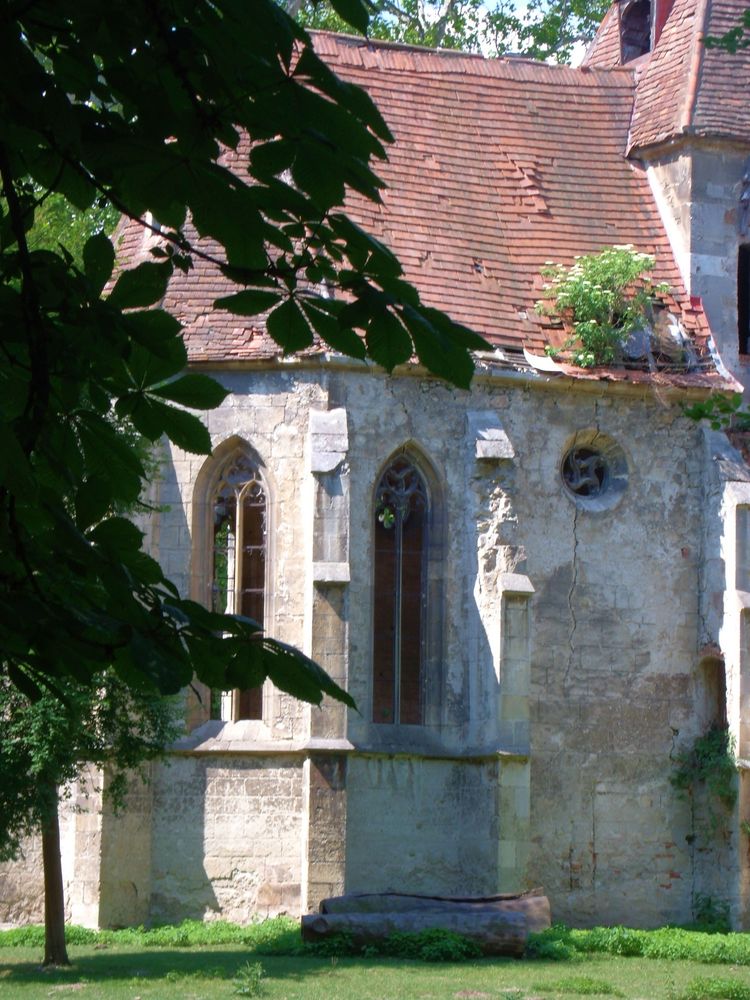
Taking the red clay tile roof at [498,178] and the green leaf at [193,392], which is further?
the red clay tile roof at [498,178]

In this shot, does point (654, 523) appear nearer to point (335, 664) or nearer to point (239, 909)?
point (335, 664)

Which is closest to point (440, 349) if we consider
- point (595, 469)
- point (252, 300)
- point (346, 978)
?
A: point (252, 300)

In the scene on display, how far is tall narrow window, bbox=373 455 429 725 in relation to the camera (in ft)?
71.1

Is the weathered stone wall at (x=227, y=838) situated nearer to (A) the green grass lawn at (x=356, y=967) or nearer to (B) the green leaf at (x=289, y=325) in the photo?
(A) the green grass lawn at (x=356, y=967)

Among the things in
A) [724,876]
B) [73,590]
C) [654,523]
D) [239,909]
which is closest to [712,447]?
[654,523]

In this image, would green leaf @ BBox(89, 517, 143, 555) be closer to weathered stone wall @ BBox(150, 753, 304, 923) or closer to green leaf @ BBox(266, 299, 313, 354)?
green leaf @ BBox(266, 299, 313, 354)

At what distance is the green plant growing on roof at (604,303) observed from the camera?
21875mm

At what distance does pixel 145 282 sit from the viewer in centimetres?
383

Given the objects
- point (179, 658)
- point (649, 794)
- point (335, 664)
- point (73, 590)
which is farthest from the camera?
point (649, 794)

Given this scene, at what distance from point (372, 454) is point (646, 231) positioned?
17.7ft

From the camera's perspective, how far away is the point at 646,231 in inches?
947

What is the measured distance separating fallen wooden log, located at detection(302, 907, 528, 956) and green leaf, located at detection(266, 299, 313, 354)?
14.7m

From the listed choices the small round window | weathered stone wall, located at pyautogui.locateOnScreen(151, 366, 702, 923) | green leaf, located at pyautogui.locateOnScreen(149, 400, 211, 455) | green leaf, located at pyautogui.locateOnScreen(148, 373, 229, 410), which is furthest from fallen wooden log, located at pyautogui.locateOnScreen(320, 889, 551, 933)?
green leaf, located at pyautogui.locateOnScreen(148, 373, 229, 410)

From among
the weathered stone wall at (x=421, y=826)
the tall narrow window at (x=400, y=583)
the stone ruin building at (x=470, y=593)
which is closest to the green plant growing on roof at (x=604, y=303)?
the stone ruin building at (x=470, y=593)
